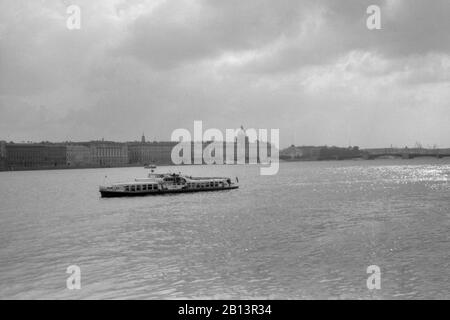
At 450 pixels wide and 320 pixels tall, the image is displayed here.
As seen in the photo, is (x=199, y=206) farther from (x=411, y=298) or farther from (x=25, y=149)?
(x=25, y=149)

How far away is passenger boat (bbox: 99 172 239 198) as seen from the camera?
51.2 metres

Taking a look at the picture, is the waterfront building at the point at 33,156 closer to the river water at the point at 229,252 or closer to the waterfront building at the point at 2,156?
the waterfront building at the point at 2,156

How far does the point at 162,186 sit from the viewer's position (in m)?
55.4

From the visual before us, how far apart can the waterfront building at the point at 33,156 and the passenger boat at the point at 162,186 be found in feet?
402

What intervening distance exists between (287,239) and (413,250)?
540 centimetres

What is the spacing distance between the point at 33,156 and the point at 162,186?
13261 centimetres

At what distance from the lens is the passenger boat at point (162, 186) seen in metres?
51.2

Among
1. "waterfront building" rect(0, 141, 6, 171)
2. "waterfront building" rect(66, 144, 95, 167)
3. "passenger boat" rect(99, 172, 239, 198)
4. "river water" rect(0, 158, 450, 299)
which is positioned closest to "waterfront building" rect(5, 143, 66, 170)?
"waterfront building" rect(0, 141, 6, 171)

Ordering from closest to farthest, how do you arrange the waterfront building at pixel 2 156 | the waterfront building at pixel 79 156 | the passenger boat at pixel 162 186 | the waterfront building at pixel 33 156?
the passenger boat at pixel 162 186, the waterfront building at pixel 2 156, the waterfront building at pixel 33 156, the waterfront building at pixel 79 156

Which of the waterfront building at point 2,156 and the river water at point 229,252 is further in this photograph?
the waterfront building at point 2,156

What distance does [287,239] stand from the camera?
2273 centimetres

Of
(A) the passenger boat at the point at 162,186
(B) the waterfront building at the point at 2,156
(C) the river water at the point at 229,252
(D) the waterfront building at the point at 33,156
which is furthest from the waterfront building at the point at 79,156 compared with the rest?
(C) the river water at the point at 229,252

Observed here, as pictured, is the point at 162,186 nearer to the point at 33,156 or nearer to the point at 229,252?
the point at 229,252

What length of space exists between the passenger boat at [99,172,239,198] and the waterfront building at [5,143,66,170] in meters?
123
